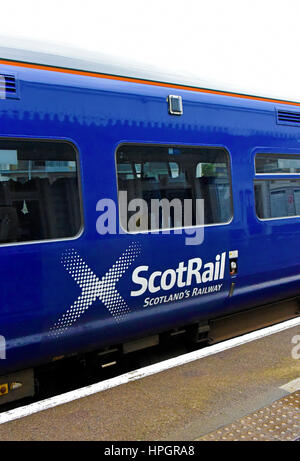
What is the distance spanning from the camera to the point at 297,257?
5.16 metres

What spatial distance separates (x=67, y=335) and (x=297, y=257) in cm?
304

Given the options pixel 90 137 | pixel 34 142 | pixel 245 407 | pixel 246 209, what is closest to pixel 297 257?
pixel 246 209

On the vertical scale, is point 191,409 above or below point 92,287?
below

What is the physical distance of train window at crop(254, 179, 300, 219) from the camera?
471cm

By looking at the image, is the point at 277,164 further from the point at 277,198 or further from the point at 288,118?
the point at 288,118

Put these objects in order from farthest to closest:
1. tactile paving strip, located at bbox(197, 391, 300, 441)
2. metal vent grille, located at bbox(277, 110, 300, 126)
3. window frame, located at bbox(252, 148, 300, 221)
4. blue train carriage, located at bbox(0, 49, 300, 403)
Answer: metal vent grille, located at bbox(277, 110, 300, 126) → window frame, located at bbox(252, 148, 300, 221) → blue train carriage, located at bbox(0, 49, 300, 403) → tactile paving strip, located at bbox(197, 391, 300, 441)

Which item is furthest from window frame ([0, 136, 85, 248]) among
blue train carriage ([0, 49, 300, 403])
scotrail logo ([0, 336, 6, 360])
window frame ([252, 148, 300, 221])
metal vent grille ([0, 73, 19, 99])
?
window frame ([252, 148, 300, 221])

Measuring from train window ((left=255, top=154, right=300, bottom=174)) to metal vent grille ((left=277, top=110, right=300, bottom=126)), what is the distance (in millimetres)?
392

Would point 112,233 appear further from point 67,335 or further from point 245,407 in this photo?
point 245,407

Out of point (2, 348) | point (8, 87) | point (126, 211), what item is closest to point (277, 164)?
point (126, 211)

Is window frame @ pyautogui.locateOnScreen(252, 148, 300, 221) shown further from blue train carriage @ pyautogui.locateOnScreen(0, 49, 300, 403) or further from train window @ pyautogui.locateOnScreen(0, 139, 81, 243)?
train window @ pyautogui.locateOnScreen(0, 139, 81, 243)

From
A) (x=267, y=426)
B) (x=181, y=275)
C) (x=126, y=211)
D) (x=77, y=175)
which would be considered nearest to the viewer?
(x=267, y=426)

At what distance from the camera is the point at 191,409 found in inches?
121

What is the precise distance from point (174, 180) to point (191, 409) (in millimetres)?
2025
